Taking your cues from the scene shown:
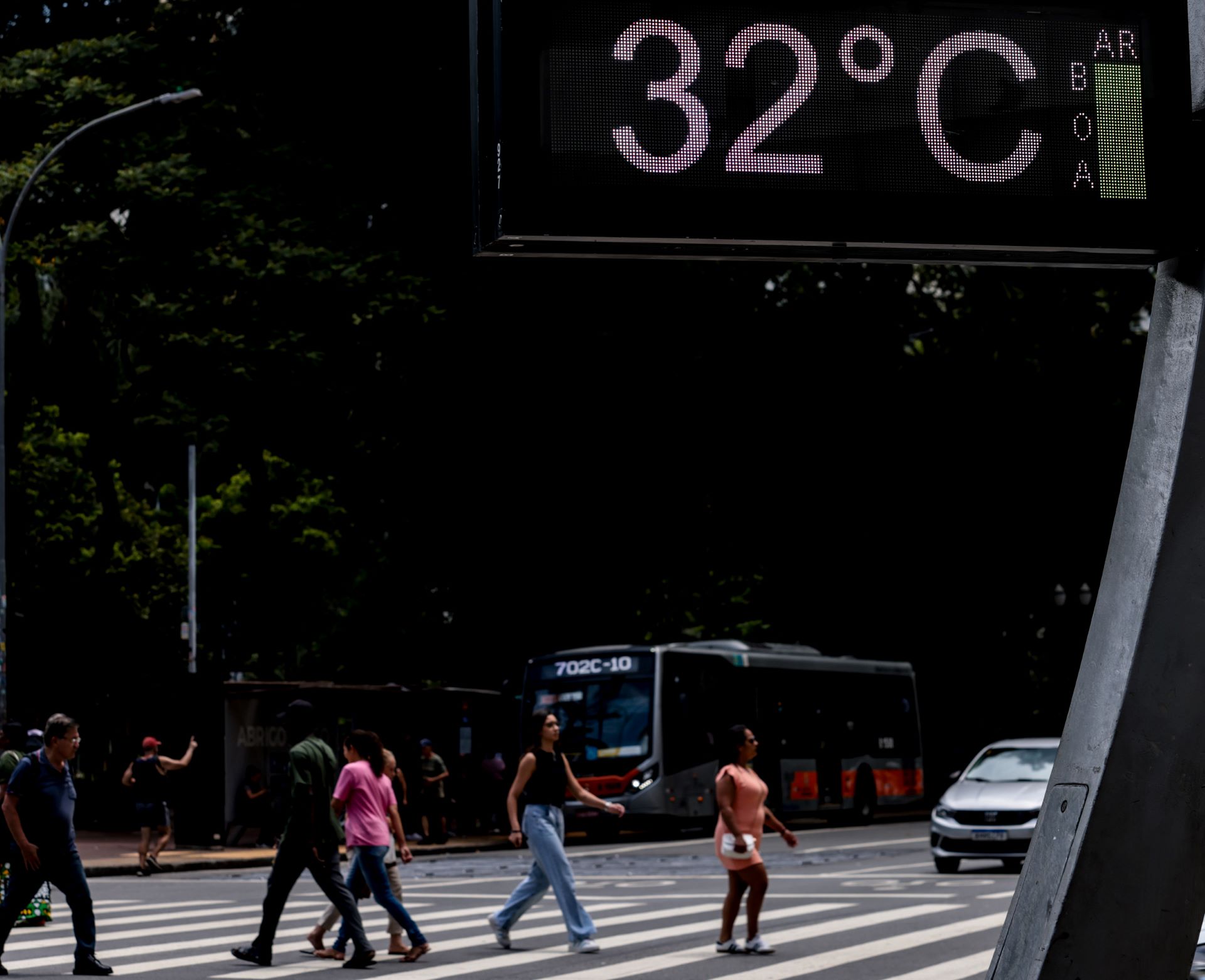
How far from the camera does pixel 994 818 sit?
76.3 feet

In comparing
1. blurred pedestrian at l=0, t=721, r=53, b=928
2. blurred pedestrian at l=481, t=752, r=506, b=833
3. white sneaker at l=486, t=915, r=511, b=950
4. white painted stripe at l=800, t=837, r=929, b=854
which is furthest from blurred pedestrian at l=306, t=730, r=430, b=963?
blurred pedestrian at l=481, t=752, r=506, b=833

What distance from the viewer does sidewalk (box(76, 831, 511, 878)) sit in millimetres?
26516

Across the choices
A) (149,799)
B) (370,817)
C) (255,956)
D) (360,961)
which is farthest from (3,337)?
(360,961)

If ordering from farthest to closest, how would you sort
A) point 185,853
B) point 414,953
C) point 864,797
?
point 864,797, point 185,853, point 414,953

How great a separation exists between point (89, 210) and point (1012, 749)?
1676cm

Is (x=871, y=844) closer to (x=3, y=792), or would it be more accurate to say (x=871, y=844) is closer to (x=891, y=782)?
(x=891, y=782)

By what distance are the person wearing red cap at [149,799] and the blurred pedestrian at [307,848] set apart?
1170 cm

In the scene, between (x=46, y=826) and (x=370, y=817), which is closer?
(x=46, y=826)

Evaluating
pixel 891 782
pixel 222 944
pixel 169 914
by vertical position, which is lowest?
pixel 891 782

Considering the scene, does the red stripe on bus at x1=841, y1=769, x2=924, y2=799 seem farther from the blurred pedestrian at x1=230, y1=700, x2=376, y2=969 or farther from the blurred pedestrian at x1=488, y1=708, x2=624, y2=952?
the blurred pedestrian at x1=230, y1=700, x2=376, y2=969

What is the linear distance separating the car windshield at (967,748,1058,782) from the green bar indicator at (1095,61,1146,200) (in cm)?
1997

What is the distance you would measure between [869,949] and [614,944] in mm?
1963

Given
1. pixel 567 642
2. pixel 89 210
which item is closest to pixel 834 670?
pixel 567 642

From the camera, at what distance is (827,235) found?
16.2 ft
